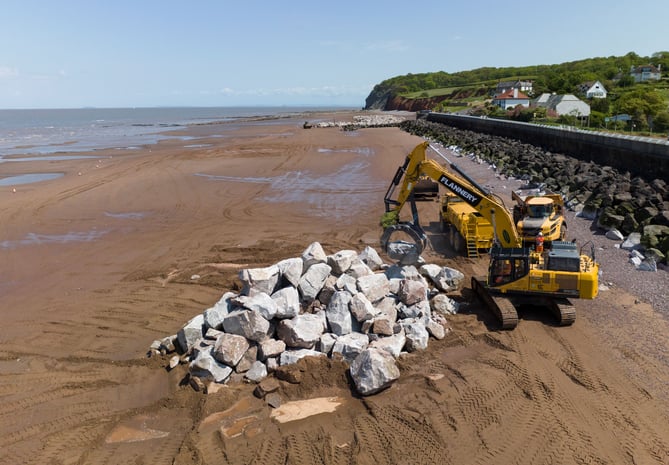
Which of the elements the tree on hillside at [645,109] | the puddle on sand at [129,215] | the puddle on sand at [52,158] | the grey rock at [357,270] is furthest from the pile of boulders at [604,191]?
the puddle on sand at [52,158]

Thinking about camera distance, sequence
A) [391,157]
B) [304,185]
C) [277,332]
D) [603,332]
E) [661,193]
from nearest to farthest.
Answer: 1. [277,332]
2. [603,332]
3. [661,193]
4. [304,185]
5. [391,157]

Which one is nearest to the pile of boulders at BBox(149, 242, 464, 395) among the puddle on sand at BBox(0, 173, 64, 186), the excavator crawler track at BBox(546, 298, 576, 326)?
the excavator crawler track at BBox(546, 298, 576, 326)

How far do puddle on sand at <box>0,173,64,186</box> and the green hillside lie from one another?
40.5 meters

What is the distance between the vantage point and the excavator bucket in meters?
18.7

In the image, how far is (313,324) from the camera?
830 centimetres

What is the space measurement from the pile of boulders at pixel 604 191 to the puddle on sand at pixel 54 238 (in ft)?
58.1

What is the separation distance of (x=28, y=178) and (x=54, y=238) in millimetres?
15855

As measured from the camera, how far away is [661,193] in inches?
664

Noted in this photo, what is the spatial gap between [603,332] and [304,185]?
1834cm

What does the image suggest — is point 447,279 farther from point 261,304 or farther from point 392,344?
point 261,304

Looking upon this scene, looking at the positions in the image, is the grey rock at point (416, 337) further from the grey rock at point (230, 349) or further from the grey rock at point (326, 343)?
the grey rock at point (230, 349)

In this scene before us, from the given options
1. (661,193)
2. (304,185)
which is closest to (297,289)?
(661,193)

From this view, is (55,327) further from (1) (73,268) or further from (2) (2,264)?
(2) (2,264)

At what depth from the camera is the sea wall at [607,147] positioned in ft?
64.0
